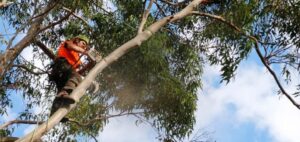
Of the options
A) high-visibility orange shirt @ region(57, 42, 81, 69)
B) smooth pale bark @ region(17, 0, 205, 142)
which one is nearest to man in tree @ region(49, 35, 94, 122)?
high-visibility orange shirt @ region(57, 42, 81, 69)

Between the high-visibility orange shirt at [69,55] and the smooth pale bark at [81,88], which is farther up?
the high-visibility orange shirt at [69,55]

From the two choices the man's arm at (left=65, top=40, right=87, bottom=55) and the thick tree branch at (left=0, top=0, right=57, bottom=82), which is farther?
the thick tree branch at (left=0, top=0, right=57, bottom=82)

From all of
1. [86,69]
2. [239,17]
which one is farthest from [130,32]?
[86,69]

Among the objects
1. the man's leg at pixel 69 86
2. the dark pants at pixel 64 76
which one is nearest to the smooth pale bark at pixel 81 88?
the man's leg at pixel 69 86

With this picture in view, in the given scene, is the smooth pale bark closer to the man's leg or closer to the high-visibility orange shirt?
the man's leg

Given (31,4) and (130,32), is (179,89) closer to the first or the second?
(130,32)

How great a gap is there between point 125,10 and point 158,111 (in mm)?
1377

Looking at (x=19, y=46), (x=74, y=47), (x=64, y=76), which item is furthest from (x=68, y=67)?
(x=19, y=46)

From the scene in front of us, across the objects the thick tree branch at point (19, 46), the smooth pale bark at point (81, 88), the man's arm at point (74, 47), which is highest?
the thick tree branch at point (19, 46)

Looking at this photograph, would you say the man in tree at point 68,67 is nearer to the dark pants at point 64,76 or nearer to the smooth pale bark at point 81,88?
the dark pants at point 64,76

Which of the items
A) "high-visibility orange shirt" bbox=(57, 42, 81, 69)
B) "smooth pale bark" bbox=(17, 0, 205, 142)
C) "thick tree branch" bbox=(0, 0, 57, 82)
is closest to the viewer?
"smooth pale bark" bbox=(17, 0, 205, 142)

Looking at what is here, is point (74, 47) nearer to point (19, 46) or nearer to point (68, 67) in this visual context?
point (68, 67)

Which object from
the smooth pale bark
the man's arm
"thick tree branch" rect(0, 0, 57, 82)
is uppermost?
"thick tree branch" rect(0, 0, 57, 82)

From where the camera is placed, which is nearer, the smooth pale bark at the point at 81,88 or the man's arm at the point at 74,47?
the smooth pale bark at the point at 81,88
